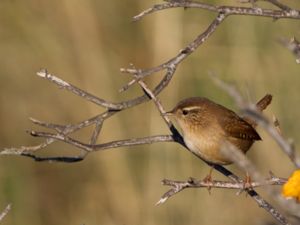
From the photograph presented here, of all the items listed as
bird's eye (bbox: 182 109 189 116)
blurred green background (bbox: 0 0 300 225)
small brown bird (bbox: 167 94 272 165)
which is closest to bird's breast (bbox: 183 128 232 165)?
small brown bird (bbox: 167 94 272 165)

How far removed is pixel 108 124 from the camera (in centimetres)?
842

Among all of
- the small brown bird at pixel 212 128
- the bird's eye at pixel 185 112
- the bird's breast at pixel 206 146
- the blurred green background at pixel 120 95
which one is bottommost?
the bird's breast at pixel 206 146

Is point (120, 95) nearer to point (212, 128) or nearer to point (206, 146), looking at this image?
point (212, 128)

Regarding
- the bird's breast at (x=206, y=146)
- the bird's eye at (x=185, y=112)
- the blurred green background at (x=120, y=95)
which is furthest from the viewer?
the blurred green background at (x=120, y=95)

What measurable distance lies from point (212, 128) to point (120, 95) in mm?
3584

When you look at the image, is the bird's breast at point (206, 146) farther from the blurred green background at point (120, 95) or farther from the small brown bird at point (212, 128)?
the blurred green background at point (120, 95)

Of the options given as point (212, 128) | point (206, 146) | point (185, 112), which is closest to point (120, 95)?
point (185, 112)

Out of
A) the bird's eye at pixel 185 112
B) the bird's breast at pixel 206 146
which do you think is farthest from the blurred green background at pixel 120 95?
the bird's breast at pixel 206 146

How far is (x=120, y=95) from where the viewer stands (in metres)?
8.70

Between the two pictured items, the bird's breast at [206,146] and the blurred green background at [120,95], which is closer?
the bird's breast at [206,146]

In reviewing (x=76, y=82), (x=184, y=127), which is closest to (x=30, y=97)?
(x=76, y=82)

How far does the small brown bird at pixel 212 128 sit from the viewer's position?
15.8 feet

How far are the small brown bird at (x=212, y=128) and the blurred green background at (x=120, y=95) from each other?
2478 mm

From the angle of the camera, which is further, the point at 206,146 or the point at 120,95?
the point at 120,95
